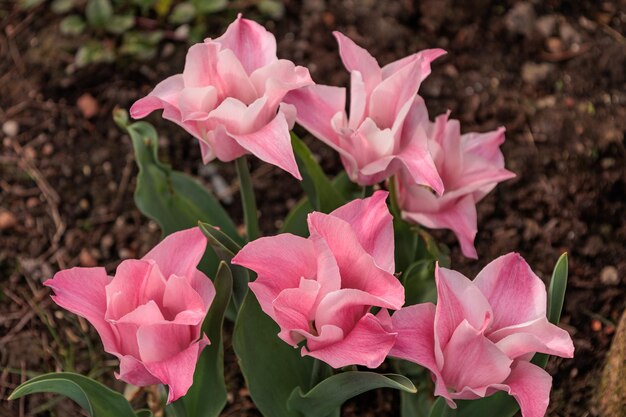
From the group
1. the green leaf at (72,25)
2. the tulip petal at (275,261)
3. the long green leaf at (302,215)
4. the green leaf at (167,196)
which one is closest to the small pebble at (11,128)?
the green leaf at (72,25)

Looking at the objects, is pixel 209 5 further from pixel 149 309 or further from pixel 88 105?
pixel 149 309

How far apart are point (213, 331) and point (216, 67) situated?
32 centimetres

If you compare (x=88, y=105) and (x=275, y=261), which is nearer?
(x=275, y=261)

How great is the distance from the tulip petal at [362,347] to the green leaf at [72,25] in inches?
56.1

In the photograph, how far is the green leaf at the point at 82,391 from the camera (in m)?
0.97

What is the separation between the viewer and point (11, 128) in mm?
2018

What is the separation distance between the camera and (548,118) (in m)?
1.94

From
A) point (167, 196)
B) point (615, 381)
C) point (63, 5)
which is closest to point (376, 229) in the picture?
point (167, 196)

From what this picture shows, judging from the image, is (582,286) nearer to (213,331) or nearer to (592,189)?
(592,189)

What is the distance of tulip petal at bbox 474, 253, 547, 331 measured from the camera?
95 centimetres

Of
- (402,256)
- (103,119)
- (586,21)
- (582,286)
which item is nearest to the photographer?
(402,256)

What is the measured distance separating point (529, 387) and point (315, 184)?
0.47 m

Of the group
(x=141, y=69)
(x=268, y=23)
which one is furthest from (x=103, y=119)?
(x=268, y=23)

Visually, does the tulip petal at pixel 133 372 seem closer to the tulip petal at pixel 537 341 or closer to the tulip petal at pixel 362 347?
the tulip petal at pixel 362 347
